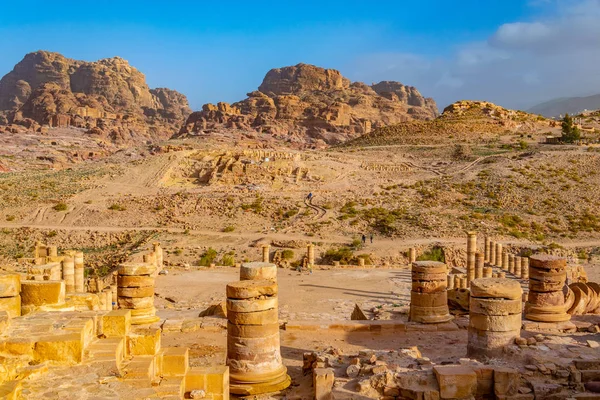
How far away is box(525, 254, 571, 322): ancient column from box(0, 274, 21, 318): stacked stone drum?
10.5 metres

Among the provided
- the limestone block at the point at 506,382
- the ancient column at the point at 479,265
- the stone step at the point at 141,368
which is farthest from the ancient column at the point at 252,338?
the ancient column at the point at 479,265

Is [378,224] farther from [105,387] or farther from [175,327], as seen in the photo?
[105,387]

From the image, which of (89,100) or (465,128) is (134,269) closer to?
(465,128)

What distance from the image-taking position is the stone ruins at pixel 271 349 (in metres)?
6.71

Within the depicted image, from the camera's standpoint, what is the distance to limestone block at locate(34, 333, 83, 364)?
654 centimetres

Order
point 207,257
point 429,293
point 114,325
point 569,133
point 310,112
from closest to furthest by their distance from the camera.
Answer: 1. point 114,325
2. point 429,293
3. point 207,257
4. point 569,133
5. point 310,112

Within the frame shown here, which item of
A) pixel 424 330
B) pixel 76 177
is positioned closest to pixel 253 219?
pixel 76 177

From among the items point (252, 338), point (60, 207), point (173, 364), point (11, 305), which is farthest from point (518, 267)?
point (60, 207)

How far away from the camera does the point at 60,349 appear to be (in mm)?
6621

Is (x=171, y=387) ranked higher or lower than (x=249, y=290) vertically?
lower

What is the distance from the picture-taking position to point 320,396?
860 centimetres

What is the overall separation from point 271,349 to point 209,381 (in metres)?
1.84

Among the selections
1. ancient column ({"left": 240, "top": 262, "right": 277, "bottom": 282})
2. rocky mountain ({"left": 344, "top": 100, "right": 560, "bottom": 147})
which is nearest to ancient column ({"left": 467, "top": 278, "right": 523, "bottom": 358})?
ancient column ({"left": 240, "top": 262, "right": 277, "bottom": 282})

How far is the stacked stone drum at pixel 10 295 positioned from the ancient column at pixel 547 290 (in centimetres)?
1052
